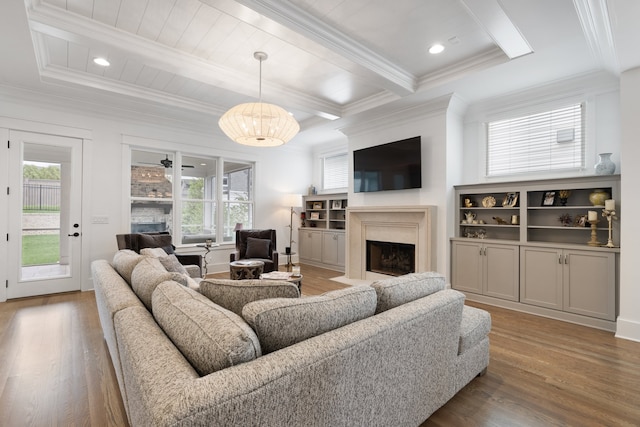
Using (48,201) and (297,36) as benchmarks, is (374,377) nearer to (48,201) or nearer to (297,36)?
(297,36)

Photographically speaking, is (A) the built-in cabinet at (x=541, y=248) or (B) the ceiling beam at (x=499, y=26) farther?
(A) the built-in cabinet at (x=541, y=248)

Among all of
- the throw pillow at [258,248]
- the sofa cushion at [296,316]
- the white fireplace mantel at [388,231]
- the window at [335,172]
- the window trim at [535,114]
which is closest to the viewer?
the sofa cushion at [296,316]

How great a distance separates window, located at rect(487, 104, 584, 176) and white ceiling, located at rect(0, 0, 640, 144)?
1.60 feet

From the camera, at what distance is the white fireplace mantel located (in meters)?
4.56

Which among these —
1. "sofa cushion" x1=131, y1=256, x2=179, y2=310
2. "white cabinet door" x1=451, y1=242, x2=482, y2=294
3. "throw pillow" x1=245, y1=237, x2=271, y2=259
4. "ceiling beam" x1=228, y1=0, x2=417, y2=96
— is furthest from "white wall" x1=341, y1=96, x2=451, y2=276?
"sofa cushion" x1=131, y1=256, x2=179, y2=310

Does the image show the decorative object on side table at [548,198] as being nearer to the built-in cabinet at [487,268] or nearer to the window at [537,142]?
the window at [537,142]

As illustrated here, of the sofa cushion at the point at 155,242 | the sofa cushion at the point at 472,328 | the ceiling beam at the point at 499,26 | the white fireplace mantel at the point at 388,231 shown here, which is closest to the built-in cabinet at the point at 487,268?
the white fireplace mantel at the point at 388,231

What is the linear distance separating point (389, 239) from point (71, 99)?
523cm

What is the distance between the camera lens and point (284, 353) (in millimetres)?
1108

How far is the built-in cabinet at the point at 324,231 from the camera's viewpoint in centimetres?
639

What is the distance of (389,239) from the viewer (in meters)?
5.21

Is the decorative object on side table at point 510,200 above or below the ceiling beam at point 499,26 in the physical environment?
below

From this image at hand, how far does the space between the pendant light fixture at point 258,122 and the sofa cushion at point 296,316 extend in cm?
212

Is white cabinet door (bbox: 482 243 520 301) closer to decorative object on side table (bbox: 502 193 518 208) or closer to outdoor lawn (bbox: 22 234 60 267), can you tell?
decorative object on side table (bbox: 502 193 518 208)
